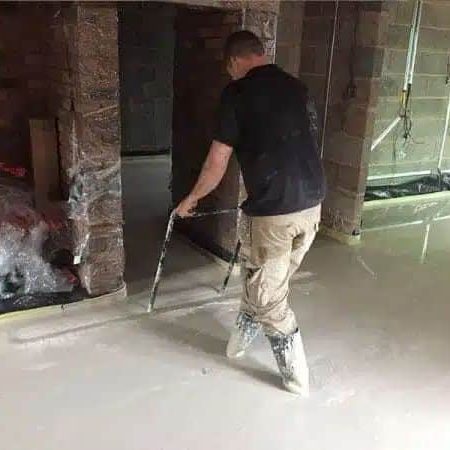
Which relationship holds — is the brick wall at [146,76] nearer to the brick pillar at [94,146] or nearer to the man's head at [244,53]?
the brick pillar at [94,146]

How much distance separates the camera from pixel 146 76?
6676 millimetres

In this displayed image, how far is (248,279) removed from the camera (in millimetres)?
2461

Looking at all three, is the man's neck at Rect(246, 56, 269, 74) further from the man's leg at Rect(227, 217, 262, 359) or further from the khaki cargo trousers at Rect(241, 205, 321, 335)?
the man's leg at Rect(227, 217, 262, 359)

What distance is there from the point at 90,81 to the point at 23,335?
1.30 meters

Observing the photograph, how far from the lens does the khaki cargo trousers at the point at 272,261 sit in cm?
236

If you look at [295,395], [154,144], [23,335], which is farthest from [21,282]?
[154,144]

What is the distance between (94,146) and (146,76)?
4.02 meters


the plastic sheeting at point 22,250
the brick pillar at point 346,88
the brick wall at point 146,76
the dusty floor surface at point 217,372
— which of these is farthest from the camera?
the brick wall at point 146,76

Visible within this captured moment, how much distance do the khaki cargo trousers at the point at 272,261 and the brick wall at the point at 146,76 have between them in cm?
452

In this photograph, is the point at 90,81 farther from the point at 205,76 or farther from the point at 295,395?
the point at 295,395

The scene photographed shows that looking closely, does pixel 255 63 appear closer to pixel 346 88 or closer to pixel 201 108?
pixel 201 108

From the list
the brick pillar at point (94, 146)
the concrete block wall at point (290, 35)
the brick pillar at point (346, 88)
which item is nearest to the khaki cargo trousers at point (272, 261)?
the brick pillar at point (94, 146)

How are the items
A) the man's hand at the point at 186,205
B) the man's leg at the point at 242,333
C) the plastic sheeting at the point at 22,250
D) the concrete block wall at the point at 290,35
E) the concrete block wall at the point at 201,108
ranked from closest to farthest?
1. the man's hand at the point at 186,205
2. the man's leg at the point at 242,333
3. the plastic sheeting at the point at 22,250
4. the concrete block wall at the point at 201,108
5. the concrete block wall at the point at 290,35

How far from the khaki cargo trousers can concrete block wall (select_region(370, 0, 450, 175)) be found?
3139 mm
